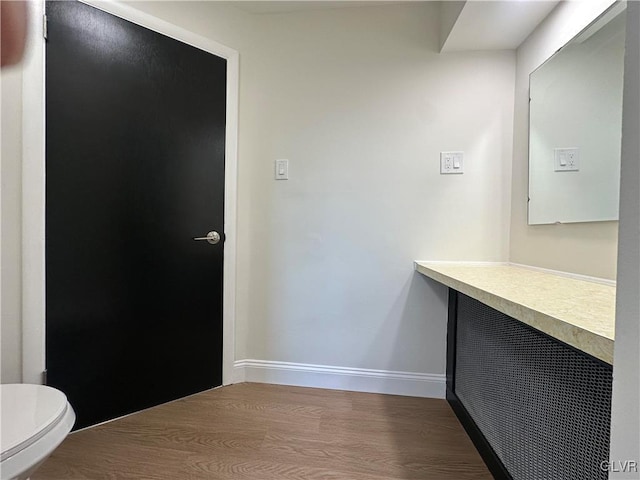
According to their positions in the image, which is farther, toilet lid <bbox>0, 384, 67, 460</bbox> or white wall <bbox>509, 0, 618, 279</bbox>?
white wall <bbox>509, 0, 618, 279</bbox>

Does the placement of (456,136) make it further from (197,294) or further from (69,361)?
(69,361)

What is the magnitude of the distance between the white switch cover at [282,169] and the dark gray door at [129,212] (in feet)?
1.04

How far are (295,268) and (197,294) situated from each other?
0.55 m

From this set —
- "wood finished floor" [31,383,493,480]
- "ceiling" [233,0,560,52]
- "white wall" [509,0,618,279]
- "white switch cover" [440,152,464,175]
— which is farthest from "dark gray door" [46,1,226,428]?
"white wall" [509,0,618,279]

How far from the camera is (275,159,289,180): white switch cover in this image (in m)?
1.88

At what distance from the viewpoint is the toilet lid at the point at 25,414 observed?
725 millimetres

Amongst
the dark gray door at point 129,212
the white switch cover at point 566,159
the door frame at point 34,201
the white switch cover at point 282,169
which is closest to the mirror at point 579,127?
the white switch cover at point 566,159

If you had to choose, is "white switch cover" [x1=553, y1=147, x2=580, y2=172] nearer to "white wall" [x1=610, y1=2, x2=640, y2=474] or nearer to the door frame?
"white wall" [x1=610, y1=2, x2=640, y2=474]

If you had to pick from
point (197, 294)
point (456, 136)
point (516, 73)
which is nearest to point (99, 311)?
point (197, 294)

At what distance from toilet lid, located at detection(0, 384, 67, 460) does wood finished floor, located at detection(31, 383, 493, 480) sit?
472mm

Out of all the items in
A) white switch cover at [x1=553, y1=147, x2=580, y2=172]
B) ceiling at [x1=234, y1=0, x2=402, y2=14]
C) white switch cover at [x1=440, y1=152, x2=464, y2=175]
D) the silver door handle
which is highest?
ceiling at [x1=234, y1=0, x2=402, y2=14]

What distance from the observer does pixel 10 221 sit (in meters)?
1.24

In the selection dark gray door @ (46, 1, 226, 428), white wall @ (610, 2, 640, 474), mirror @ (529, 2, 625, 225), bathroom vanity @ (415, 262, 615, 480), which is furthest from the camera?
dark gray door @ (46, 1, 226, 428)

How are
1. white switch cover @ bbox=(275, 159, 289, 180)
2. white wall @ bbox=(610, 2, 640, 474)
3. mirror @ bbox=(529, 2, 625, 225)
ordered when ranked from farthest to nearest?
white switch cover @ bbox=(275, 159, 289, 180), mirror @ bbox=(529, 2, 625, 225), white wall @ bbox=(610, 2, 640, 474)
